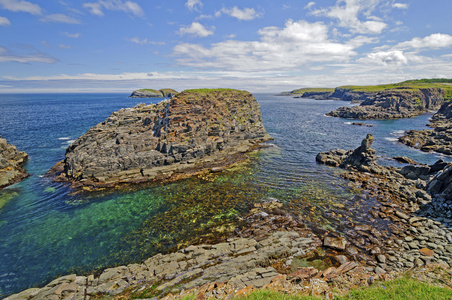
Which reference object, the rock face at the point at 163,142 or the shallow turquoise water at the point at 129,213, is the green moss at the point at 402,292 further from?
the rock face at the point at 163,142

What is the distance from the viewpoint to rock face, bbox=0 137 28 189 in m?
38.6

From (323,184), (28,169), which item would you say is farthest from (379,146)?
(28,169)

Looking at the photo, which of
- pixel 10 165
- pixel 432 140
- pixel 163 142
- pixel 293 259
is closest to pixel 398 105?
pixel 432 140

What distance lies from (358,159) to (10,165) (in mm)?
74627

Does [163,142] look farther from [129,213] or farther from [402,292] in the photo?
[402,292]

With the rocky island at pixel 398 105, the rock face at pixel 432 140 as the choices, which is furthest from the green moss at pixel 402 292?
the rocky island at pixel 398 105

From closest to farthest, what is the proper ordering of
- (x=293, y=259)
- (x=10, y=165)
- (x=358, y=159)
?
(x=293, y=259) < (x=10, y=165) < (x=358, y=159)

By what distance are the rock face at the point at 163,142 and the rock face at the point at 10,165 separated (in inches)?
309

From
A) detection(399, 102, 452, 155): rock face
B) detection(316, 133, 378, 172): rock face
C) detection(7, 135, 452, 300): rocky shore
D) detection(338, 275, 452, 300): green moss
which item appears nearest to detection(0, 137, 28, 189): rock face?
detection(7, 135, 452, 300): rocky shore

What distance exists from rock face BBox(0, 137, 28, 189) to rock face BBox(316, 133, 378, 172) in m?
Answer: 63.5

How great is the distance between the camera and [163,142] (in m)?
46.6

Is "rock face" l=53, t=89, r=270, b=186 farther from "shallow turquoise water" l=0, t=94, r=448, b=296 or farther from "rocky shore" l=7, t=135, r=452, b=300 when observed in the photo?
"rocky shore" l=7, t=135, r=452, b=300

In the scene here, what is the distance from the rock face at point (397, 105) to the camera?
123188 millimetres

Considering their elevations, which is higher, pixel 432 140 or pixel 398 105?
pixel 398 105
